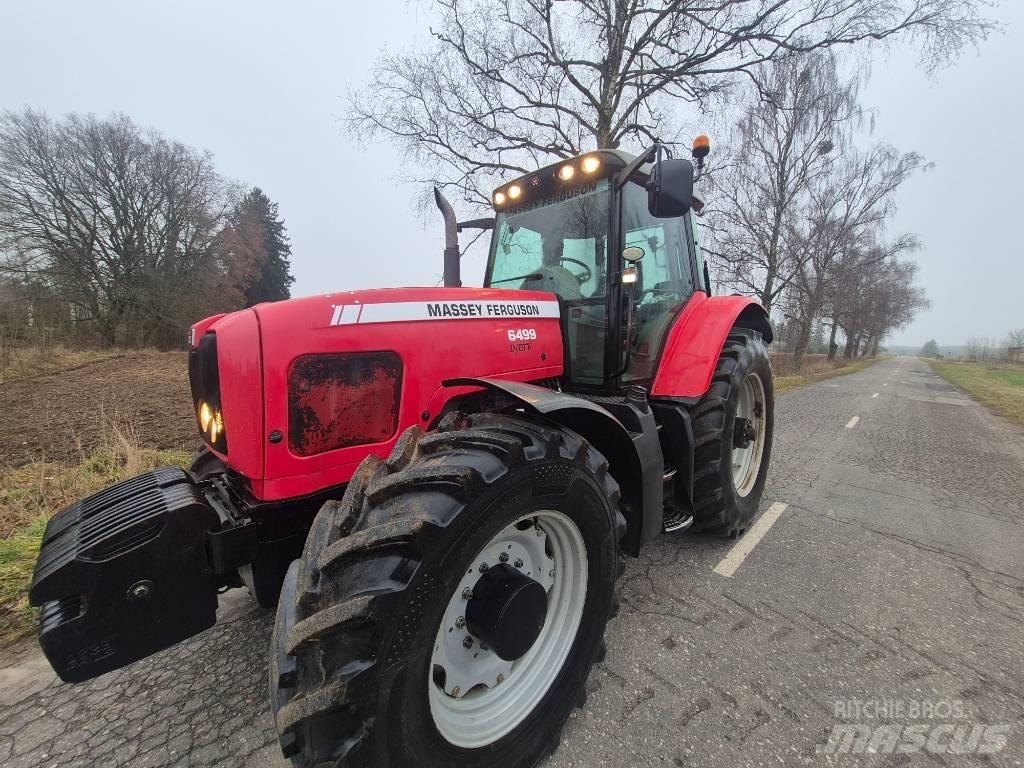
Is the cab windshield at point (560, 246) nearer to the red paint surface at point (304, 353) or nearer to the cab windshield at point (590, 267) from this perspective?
the cab windshield at point (590, 267)


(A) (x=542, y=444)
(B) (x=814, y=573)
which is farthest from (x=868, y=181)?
(A) (x=542, y=444)

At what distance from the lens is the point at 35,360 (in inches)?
480

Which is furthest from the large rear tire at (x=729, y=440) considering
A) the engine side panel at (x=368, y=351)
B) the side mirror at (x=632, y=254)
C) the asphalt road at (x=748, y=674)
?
the engine side panel at (x=368, y=351)

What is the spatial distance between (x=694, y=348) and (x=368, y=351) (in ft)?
6.33

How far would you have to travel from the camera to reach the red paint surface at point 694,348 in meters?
2.51

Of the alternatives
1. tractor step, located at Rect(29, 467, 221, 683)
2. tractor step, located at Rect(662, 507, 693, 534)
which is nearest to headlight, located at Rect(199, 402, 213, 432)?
tractor step, located at Rect(29, 467, 221, 683)

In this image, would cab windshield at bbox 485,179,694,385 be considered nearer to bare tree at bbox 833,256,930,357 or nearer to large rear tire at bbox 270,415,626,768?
large rear tire at bbox 270,415,626,768

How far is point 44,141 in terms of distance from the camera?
63.0ft

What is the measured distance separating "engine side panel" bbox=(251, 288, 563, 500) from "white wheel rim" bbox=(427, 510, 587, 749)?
0.60 m

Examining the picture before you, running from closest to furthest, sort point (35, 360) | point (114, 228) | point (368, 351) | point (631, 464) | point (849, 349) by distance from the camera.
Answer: point (368, 351) → point (631, 464) → point (35, 360) → point (114, 228) → point (849, 349)

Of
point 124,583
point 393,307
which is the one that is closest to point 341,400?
point 393,307

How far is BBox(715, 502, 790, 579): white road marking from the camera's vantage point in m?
2.53

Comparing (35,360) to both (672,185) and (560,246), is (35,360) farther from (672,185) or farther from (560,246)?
(672,185)

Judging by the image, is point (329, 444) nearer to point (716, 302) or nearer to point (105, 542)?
point (105, 542)
